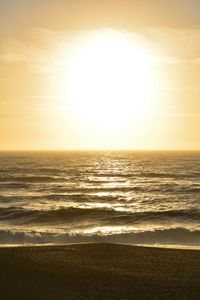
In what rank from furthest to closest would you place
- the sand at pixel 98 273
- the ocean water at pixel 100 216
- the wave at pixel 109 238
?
the ocean water at pixel 100 216
the wave at pixel 109 238
the sand at pixel 98 273

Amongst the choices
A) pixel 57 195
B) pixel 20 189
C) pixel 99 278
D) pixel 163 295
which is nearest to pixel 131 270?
pixel 99 278

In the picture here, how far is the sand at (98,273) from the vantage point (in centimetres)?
1084

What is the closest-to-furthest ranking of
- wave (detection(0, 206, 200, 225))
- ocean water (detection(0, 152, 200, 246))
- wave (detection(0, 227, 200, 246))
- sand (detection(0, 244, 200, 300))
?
1. sand (detection(0, 244, 200, 300))
2. wave (detection(0, 227, 200, 246))
3. ocean water (detection(0, 152, 200, 246))
4. wave (detection(0, 206, 200, 225))

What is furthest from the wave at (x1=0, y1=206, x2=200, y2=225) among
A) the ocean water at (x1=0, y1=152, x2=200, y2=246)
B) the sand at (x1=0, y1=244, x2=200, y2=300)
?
the sand at (x1=0, y1=244, x2=200, y2=300)

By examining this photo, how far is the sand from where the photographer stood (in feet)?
35.6

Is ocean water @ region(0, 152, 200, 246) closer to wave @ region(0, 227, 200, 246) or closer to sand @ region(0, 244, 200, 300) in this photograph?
wave @ region(0, 227, 200, 246)

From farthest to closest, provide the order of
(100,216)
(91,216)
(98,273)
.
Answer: (100,216)
(91,216)
(98,273)

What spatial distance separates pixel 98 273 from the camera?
12.6m

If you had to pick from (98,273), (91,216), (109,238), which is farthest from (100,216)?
(98,273)

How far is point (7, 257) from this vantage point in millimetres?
14523

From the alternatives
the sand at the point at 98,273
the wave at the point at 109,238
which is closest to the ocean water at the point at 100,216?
the wave at the point at 109,238

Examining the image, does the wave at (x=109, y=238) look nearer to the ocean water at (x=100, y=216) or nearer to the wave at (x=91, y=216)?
the ocean water at (x=100, y=216)

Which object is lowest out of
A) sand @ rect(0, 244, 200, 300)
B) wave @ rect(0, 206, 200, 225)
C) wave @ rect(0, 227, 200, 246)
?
wave @ rect(0, 206, 200, 225)

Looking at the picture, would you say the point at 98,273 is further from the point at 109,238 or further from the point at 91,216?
the point at 91,216
